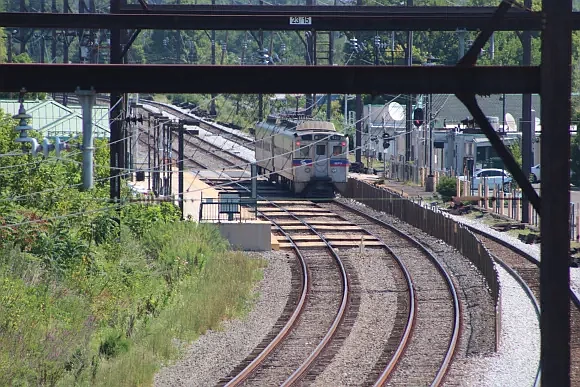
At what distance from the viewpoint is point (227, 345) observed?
17078mm

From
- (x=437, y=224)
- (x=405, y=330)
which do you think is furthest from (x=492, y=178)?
(x=405, y=330)

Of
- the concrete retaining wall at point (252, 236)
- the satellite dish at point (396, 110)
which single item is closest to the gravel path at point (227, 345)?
the concrete retaining wall at point (252, 236)

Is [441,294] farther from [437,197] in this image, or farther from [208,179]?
[208,179]

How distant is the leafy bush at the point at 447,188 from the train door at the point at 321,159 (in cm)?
457

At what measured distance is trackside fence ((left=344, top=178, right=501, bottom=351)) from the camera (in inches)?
859

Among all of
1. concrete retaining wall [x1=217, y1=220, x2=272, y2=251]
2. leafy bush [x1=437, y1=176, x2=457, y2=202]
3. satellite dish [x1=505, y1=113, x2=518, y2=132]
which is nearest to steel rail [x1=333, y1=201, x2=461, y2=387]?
concrete retaining wall [x1=217, y1=220, x2=272, y2=251]

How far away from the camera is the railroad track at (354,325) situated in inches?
603

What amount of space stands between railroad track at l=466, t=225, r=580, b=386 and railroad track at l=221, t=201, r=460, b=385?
1.68m

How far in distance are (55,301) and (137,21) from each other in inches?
189

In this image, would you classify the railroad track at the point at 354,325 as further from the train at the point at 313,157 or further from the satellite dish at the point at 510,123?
the satellite dish at the point at 510,123

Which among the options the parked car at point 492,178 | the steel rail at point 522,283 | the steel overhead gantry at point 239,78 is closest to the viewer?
the steel overhead gantry at point 239,78

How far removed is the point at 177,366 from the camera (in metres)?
15.6

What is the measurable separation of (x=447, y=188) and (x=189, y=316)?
23.7 metres

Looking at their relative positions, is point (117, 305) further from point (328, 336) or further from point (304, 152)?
point (304, 152)
